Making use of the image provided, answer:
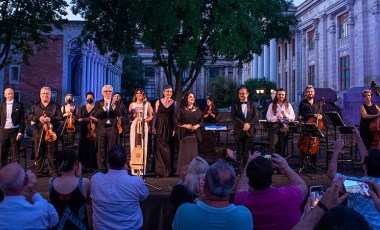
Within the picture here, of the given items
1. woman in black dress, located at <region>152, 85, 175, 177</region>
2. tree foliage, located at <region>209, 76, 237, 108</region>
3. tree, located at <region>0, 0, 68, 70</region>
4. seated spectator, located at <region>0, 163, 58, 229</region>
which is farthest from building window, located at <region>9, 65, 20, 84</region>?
seated spectator, located at <region>0, 163, 58, 229</region>

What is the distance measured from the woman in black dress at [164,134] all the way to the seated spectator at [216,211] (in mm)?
6587

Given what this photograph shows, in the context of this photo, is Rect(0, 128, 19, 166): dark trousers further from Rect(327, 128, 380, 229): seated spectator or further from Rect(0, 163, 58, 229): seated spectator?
Rect(327, 128, 380, 229): seated spectator

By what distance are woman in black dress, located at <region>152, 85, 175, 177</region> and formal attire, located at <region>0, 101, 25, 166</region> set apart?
3.25 m

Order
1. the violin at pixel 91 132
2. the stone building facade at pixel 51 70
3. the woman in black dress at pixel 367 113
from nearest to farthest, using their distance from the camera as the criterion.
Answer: the woman in black dress at pixel 367 113, the violin at pixel 91 132, the stone building facade at pixel 51 70

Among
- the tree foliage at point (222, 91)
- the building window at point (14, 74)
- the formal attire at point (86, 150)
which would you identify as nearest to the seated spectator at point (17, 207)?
the formal attire at point (86, 150)

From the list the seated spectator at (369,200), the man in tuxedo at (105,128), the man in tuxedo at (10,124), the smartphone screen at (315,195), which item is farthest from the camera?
the man in tuxedo at (105,128)

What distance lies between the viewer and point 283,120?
375 inches

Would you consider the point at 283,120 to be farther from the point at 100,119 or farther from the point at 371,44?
the point at 371,44

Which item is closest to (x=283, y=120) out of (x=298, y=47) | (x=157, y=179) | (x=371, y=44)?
(x=157, y=179)

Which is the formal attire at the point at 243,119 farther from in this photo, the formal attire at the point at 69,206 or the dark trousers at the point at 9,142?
the formal attire at the point at 69,206

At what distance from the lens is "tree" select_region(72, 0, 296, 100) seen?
570 inches

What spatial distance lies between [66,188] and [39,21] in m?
14.5

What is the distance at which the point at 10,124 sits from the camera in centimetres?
934

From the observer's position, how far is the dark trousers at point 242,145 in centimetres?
972
